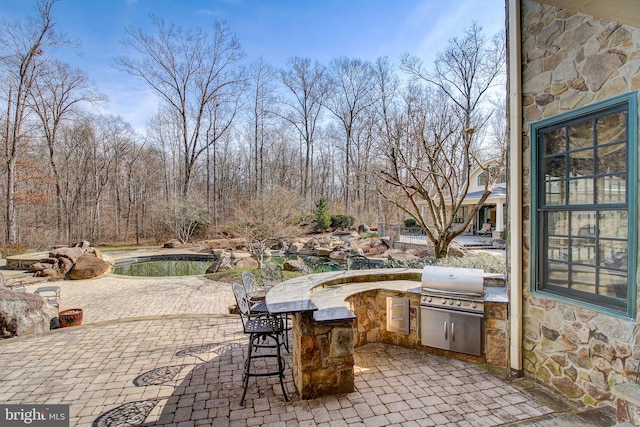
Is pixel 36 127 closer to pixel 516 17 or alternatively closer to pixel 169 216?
pixel 169 216

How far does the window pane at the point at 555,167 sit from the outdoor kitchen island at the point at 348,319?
1330mm

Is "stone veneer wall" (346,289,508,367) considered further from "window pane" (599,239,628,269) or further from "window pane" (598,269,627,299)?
"window pane" (599,239,628,269)

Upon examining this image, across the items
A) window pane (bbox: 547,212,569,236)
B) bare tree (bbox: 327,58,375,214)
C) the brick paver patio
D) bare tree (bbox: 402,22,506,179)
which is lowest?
the brick paver patio

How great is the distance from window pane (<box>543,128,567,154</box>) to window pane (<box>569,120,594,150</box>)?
68mm

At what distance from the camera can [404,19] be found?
7.33 m

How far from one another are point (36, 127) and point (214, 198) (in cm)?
968

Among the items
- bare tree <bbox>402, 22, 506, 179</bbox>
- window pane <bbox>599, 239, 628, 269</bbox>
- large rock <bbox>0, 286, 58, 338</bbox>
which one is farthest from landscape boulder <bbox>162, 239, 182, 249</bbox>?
window pane <bbox>599, 239, 628, 269</bbox>

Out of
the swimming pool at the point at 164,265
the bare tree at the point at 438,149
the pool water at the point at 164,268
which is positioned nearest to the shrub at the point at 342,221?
the swimming pool at the point at 164,265

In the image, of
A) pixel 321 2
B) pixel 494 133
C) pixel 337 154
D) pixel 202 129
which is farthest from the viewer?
pixel 337 154

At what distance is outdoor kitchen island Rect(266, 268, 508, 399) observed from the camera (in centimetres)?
274

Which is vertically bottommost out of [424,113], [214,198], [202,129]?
[214,198]

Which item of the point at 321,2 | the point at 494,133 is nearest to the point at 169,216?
the point at 321,2

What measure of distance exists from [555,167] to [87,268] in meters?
11.5

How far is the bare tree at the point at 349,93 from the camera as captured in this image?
20.2 metres
